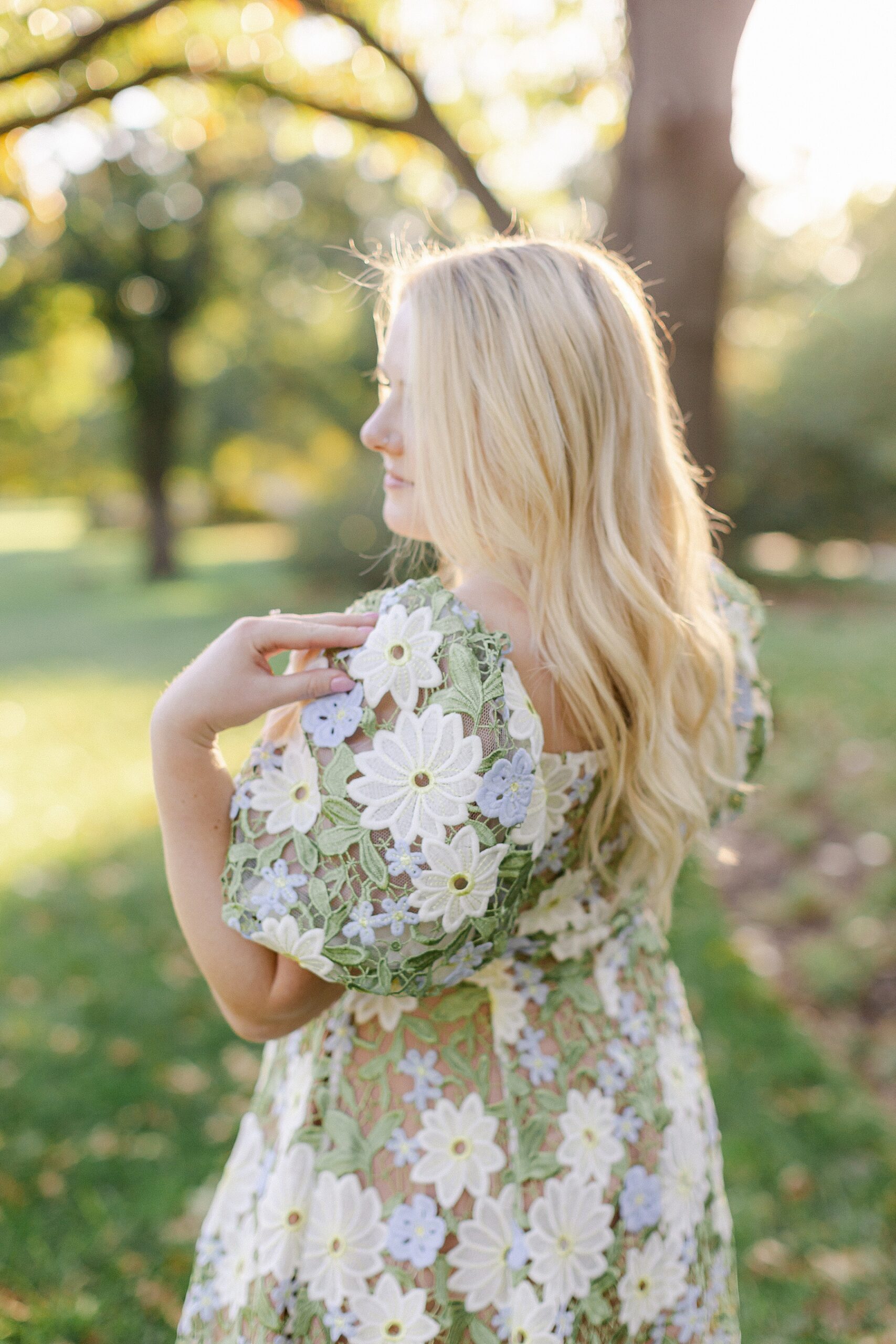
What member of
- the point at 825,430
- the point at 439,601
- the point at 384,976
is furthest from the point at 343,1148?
the point at 825,430

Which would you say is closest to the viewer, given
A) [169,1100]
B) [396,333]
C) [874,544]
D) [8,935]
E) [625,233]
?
[396,333]

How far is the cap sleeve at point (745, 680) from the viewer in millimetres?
1828

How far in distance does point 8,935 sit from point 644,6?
4.83 m

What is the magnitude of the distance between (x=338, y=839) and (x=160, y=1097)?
9.63 ft

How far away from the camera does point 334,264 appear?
2008 centimetres

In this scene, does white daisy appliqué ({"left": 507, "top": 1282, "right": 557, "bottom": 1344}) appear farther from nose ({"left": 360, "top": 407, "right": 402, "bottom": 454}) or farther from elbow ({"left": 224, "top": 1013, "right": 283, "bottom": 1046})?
nose ({"left": 360, "top": 407, "right": 402, "bottom": 454})

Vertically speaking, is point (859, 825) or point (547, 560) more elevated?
point (547, 560)

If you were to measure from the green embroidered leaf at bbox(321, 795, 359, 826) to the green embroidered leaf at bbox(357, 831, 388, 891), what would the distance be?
24 millimetres

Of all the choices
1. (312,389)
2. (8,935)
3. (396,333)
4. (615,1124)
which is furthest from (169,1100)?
(312,389)

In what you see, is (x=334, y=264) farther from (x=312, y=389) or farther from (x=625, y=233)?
(x=625, y=233)

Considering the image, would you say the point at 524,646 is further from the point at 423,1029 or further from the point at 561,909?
the point at 423,1029

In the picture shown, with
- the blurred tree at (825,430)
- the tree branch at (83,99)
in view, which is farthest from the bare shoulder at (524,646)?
the blurred tree at (825,430)

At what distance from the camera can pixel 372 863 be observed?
4.00 ft

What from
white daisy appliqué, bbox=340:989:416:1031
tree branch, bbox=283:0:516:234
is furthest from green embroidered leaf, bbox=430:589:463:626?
tree branch, bbox=283:0:516:234
